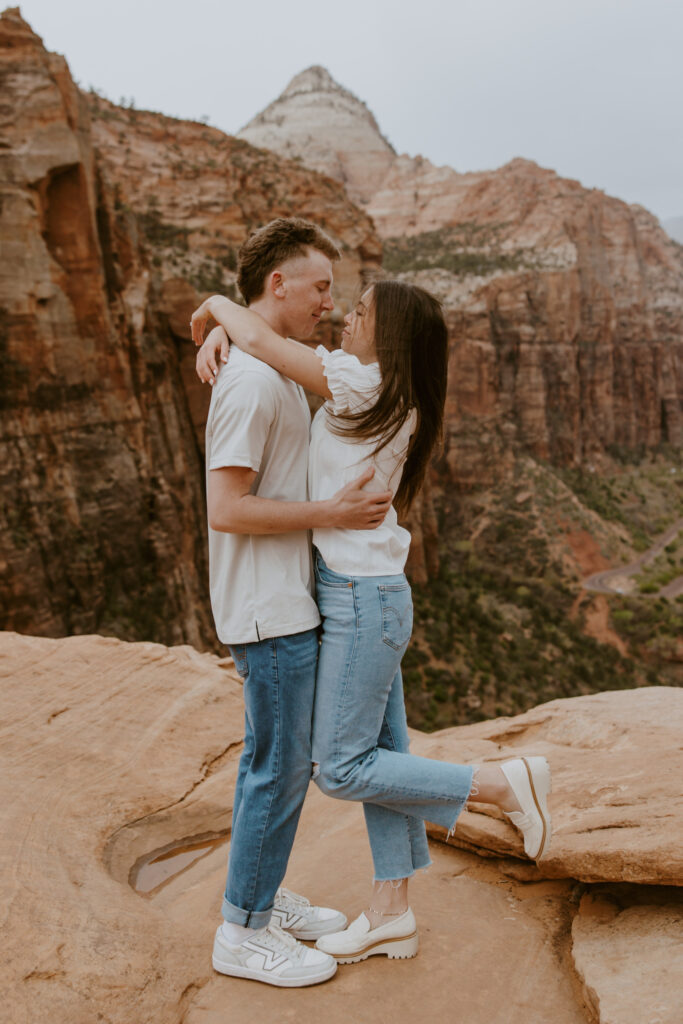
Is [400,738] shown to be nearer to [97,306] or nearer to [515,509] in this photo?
[97,306]

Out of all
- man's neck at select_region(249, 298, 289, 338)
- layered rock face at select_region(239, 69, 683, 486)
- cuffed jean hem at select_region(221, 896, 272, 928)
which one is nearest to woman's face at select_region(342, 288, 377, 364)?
man's neck at select_region(249, 298, 289, 338)

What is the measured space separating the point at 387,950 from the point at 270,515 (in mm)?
1617

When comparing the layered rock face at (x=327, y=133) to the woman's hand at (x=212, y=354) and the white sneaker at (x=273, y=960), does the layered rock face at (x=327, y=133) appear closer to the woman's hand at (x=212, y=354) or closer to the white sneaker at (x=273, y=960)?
the woman's hand at (x=212, y=354)

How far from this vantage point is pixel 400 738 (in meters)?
2.83

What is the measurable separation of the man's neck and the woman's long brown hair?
35cm

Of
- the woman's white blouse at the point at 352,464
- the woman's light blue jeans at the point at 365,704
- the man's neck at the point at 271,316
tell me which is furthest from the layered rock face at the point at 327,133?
the woman's light blue jeans at the point at 365,704

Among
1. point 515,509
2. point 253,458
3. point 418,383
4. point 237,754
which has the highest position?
point 418,383

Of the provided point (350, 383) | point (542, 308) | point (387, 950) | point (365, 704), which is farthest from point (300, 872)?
point (542, 308)

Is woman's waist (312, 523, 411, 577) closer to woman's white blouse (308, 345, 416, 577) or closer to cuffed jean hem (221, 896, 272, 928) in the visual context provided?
woman's white blouse (308, 345, 416, 577)

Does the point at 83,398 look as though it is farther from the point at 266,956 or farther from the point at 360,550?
the point at 266,956

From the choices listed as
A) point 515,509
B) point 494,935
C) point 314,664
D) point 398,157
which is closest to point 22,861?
point 314,664

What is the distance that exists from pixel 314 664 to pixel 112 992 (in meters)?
1.20

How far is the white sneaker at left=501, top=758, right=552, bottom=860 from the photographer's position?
2.76m

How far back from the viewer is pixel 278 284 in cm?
265
